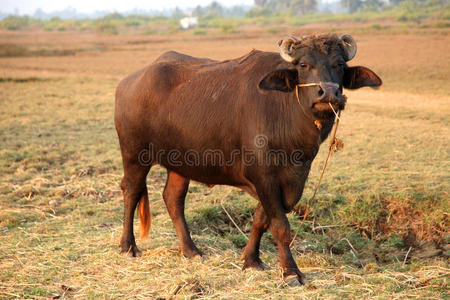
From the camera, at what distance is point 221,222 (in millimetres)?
5258

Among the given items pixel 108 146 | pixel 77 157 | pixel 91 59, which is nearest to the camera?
pixel 77 157

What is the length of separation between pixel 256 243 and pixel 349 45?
1695 mm

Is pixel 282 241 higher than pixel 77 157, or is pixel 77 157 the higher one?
pixel 282 241

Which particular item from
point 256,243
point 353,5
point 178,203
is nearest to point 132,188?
point 178,203

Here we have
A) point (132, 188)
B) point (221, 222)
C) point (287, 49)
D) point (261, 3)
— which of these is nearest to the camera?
point (287, 49)

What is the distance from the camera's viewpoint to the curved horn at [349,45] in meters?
3.63

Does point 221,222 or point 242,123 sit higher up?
point 242,123

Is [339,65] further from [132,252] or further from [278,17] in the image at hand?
[278,17]

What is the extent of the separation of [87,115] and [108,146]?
116 inches

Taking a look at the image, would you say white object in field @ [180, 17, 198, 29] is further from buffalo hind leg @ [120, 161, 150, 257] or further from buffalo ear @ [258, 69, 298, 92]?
buffalo ear @ [258, 69, 298, 92]

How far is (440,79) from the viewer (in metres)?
13.0

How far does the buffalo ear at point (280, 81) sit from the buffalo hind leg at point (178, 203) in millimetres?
1457

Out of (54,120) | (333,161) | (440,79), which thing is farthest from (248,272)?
(440,79)

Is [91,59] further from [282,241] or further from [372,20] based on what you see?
[372,20]
